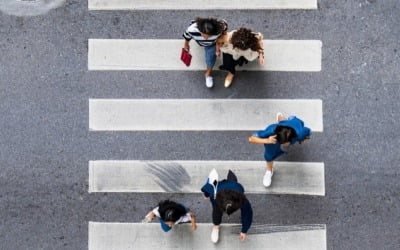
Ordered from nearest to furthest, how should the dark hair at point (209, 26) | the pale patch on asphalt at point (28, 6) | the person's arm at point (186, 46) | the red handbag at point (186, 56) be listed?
the dark hair at point (209, 26) → the person's arm at point (186, 46) → the red handbag at point (186, 56) → the pale patch on asphalt at point (28, 6)

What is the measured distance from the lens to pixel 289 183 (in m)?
8.14

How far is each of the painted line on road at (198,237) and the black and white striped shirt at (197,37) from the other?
2348 mm

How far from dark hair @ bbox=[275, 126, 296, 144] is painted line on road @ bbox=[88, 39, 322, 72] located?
53.3 inches

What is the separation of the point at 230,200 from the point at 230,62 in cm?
194

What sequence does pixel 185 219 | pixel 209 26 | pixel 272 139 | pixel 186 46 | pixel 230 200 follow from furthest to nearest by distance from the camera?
1. pixel 186 46
2. pixel 185 219
3. pixel 209 26
4. pixel 272 139
5. pixel 230 200

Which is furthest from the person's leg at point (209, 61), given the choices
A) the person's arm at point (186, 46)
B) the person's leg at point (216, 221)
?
the person's leg at point (216, 221)

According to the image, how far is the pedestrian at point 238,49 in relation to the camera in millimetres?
7316

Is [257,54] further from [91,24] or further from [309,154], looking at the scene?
[91,24]

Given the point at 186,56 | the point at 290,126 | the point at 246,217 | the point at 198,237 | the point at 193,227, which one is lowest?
the point at 198,237

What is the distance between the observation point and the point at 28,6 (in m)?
8.41

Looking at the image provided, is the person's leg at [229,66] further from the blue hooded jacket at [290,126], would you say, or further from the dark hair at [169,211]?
the dark hair at [169,211]

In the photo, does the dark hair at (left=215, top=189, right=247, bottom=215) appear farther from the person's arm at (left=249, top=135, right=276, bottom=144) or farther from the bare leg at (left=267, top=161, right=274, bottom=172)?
the bare leg at (left=267, top=161, right=274, bottom=172)

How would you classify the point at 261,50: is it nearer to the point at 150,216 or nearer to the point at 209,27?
the point at 209,27

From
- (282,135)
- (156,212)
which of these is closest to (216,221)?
(156,212)
